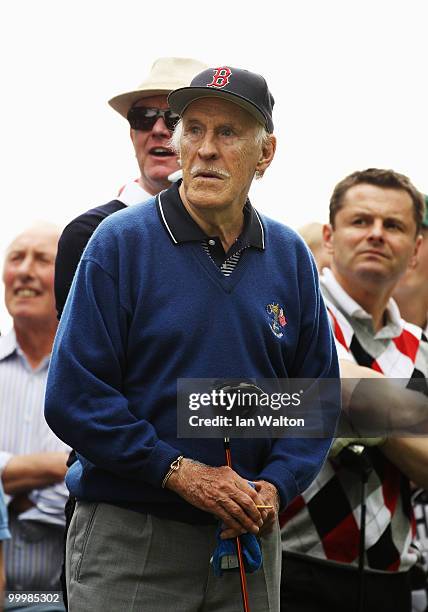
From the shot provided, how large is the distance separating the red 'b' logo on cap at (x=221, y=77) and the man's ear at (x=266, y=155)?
0.89ft

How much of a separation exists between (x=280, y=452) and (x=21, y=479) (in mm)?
2210

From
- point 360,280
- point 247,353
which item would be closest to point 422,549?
point 360,280

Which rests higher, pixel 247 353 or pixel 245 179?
pixel 245 179

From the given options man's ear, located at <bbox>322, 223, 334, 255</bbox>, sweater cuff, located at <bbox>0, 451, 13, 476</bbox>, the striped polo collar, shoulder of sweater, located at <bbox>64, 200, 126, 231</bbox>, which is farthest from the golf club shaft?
sweater cuff, located at <bbox>0, 451, 13, 476</bbox>

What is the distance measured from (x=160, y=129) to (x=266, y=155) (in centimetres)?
102

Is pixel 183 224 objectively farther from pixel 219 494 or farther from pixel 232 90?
pixel 219 494

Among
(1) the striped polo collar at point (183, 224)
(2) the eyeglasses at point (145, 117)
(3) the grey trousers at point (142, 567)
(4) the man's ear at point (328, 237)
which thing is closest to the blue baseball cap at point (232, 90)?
(1) the striped polo collar at point (183, 224)

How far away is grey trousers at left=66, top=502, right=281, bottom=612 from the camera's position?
3.40m

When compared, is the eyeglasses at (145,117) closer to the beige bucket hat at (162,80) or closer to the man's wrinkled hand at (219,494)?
the beige bucket hat at (162,80)

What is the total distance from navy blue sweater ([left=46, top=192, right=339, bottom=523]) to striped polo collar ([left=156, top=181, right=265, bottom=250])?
0.08 ft

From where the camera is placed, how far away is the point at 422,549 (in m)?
5.95

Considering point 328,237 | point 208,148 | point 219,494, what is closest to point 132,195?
point 208,148

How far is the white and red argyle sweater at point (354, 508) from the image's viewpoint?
462cm

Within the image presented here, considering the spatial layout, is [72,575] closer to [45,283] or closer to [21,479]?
[21,479]
